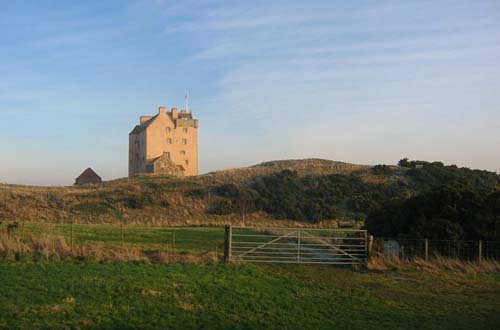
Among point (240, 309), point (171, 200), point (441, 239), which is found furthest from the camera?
point (171, 200)

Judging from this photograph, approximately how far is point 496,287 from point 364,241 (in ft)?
18.2

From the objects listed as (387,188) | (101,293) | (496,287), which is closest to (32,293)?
(101,293)

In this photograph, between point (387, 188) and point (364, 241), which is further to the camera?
point (387, 188)

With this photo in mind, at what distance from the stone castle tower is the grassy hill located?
477 inches

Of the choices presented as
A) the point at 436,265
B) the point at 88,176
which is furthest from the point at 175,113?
the point at 436,265

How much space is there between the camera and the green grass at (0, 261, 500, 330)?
10.7 metres

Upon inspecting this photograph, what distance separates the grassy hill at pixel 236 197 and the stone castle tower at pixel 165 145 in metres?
Result: 12.1

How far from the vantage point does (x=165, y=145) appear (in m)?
79.3

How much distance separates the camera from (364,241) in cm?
2092

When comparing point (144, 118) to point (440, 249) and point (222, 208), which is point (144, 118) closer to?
point (222, 208)

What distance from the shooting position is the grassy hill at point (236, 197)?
151 feet

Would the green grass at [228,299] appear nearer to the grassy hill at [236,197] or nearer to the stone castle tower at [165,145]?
the grassy hill at [236,197]

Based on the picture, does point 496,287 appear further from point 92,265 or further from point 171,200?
point 171,200

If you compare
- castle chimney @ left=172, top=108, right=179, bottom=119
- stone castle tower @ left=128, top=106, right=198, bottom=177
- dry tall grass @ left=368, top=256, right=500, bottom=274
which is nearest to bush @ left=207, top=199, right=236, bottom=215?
stone castle tower @ left=128, top=106, right=198, bottom=177
